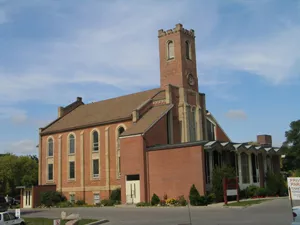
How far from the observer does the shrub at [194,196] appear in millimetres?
34353

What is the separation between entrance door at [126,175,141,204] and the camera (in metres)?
40.0

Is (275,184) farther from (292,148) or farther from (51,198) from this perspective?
(51,198)

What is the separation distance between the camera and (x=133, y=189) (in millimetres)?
40438

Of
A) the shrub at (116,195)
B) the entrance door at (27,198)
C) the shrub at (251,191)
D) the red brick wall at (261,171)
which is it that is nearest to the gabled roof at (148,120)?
the shrub at (116,195)

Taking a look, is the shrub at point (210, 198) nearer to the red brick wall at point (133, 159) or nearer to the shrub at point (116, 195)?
the red brick wall at point (133, 159)

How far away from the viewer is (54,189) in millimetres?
51625

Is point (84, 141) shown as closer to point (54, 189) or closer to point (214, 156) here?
point (54, 189)

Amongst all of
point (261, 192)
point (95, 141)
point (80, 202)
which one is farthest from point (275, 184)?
point (80, 202)

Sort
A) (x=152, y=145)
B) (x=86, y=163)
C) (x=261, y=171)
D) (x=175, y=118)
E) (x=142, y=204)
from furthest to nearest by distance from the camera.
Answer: (x=86, y=163)
(x=175, y=118)
(x=261, y=171)
(x=152, y=145)
(x=142, y=204)

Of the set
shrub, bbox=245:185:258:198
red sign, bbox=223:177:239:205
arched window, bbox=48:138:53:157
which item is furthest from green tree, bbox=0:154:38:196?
red sign, bbox=223:177:239:205

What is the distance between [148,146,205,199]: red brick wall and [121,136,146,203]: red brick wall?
72 cm

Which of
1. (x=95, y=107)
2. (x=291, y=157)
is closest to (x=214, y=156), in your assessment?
(x=95, y=107)

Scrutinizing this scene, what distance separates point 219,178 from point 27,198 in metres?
25.7

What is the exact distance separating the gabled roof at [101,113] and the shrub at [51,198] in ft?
27.2
